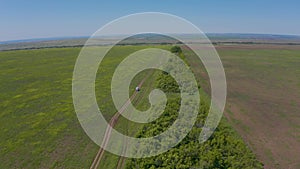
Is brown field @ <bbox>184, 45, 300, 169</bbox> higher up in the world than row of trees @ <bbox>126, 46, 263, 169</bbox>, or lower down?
lower down

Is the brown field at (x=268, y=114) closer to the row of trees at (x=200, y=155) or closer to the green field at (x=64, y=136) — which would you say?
the green field at (x=64, y=136)

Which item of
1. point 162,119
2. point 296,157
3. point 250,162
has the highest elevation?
point 162,119

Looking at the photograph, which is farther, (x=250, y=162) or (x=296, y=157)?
(x=296, y=157)

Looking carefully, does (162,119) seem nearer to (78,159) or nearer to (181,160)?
(181,160)

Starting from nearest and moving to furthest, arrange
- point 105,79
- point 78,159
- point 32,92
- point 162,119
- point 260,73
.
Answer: point 162,119, point 78,159, point 32,92, point 105,79, point 260,73

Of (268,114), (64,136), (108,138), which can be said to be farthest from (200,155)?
(268,114)

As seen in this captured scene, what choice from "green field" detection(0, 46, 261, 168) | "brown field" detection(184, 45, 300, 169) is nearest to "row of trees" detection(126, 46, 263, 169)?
"green field" detection(0, 46, 261, 168)

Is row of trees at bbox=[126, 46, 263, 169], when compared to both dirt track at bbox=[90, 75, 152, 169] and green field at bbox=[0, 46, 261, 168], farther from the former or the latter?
dirt track at bbox=[90, 75, 152, 169]

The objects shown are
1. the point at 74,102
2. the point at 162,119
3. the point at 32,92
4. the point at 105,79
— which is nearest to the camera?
the point at 162,119

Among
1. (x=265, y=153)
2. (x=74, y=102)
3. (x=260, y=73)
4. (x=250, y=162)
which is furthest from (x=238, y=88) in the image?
(x=250, y=162)

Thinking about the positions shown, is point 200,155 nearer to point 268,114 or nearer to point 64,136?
point 64,136

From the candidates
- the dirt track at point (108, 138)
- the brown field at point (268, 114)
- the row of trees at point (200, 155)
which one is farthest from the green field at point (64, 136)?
the brown field at point (268, 114)
